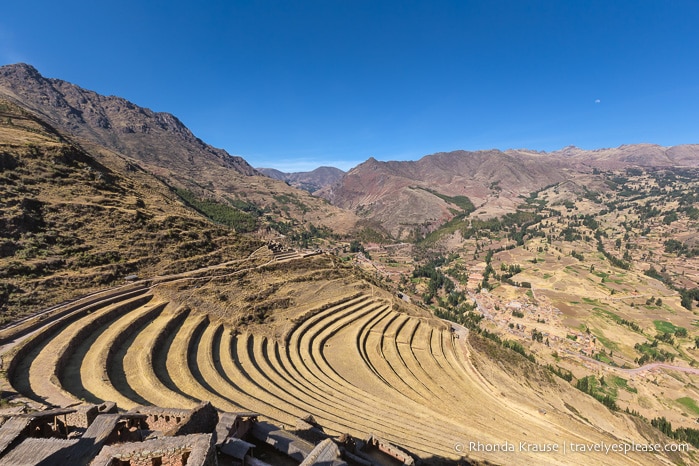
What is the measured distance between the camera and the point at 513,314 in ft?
309

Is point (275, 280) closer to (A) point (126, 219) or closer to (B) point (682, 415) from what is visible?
(A) point (126, 219)

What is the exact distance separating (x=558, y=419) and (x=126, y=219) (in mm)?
54466

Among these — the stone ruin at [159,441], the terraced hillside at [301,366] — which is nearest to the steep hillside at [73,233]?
the terraced hillside at [301,366]

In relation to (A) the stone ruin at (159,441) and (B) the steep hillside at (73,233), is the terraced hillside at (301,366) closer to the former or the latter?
(B) the steep hillside at (73,233)

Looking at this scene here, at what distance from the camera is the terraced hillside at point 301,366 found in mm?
20547

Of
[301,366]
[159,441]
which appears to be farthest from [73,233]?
[159,441]

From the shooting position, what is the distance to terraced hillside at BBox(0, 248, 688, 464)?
67.4ft

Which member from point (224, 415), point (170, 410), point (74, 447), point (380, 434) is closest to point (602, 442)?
point (380, 434)

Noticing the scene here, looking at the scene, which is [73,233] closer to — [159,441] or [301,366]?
[301,366]

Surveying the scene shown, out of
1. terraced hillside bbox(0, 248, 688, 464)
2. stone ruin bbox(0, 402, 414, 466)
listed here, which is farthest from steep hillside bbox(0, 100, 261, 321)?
stone ruin bbox(0, 402, 414, 466)

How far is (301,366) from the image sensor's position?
Result: 30.1 metres

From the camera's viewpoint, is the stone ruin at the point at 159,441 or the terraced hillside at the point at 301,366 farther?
the terraced hillside at the point at 301,366

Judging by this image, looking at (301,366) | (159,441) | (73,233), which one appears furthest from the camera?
(73,233)

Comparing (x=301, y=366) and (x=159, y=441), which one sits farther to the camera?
(x=301, y=366)
